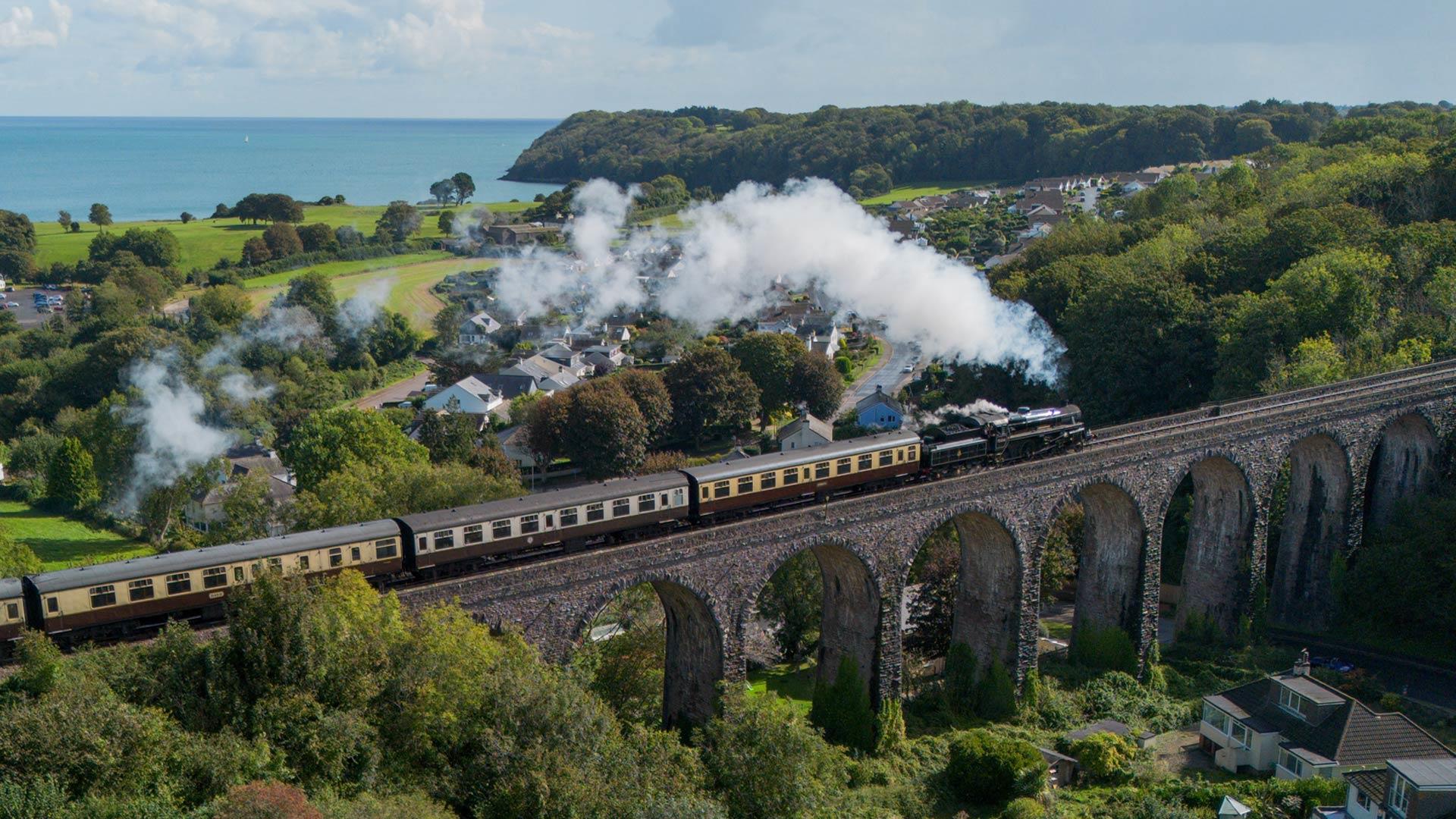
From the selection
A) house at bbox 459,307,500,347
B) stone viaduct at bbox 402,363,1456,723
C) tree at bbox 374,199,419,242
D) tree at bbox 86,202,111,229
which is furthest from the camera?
tree at bbox 86,202,111,229

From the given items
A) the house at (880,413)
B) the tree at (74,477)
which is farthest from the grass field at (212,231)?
the house at (880,413)

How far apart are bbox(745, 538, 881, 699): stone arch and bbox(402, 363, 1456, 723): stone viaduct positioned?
59mm

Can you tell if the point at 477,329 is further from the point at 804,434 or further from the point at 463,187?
the point at 463,187

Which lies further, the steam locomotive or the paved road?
the paved road

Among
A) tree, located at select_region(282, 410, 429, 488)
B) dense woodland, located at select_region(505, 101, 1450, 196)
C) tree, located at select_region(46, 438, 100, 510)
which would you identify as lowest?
tree, located at select_region(46, 438, 100, 510)

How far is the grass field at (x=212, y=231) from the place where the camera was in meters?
138

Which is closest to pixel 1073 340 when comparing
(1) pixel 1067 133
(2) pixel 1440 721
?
(2) pixel 1440 721

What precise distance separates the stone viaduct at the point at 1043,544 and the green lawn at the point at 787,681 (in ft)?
15.0

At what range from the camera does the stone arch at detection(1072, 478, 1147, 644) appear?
43.9 meters

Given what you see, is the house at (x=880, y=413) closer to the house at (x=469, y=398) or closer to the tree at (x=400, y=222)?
the house at (x=469, y=398)

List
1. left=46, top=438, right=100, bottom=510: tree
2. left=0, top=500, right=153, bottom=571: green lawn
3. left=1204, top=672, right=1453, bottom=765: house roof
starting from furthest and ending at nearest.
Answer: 1. left=46, top=438, right=100, bottom=510: tree
2. left=0, top=500, right=153, bottom=571: green lawn
3. left=1204, top=672, right=1453, bottom=765: house roof

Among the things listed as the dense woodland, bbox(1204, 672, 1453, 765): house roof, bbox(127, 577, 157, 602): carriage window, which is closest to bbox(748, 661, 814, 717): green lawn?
bbox(1204, 672, 1453, 765): house roof

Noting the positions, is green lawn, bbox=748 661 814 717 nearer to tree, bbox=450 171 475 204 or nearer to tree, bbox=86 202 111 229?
tree, bbox=450 171 475 204

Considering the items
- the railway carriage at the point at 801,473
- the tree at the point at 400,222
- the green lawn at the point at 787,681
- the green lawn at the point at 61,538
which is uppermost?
the tree at the point at 400,222
